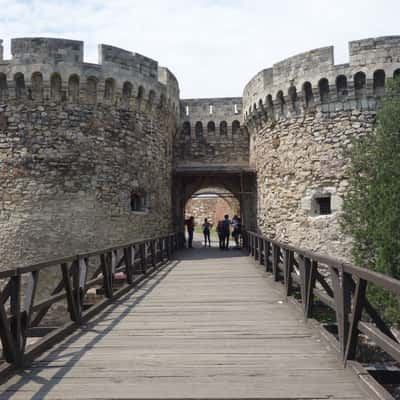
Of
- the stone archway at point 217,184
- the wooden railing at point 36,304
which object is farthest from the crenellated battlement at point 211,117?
the wooden railing at point 36,304

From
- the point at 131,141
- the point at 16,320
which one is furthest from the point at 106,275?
the point at 131,141

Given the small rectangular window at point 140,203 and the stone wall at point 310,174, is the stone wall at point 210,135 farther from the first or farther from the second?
the small rectangular window at point 140,203

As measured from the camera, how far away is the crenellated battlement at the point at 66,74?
8867 mm

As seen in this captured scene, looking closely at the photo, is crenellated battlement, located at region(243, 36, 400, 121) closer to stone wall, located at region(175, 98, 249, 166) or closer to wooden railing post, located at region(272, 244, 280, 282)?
stone wall, located at region(175, 98, 249, 166)

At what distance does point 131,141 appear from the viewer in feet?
32.2

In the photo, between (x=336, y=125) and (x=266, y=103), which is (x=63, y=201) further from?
(x=336, y=125)

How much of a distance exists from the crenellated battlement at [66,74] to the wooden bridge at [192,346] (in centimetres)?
534

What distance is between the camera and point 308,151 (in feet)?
32.5

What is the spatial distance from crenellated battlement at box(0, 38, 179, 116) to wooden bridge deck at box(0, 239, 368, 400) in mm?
5744

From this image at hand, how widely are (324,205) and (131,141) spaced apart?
15.9 feet

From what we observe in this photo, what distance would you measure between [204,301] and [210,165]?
7.71m

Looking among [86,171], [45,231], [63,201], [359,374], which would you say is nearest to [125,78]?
[86,171]

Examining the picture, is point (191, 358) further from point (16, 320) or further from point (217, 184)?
point (217, 184)

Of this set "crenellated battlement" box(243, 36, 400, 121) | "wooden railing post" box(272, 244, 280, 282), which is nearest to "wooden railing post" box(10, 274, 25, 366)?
"wooden railing post" box(272, 244, 280, 282)
